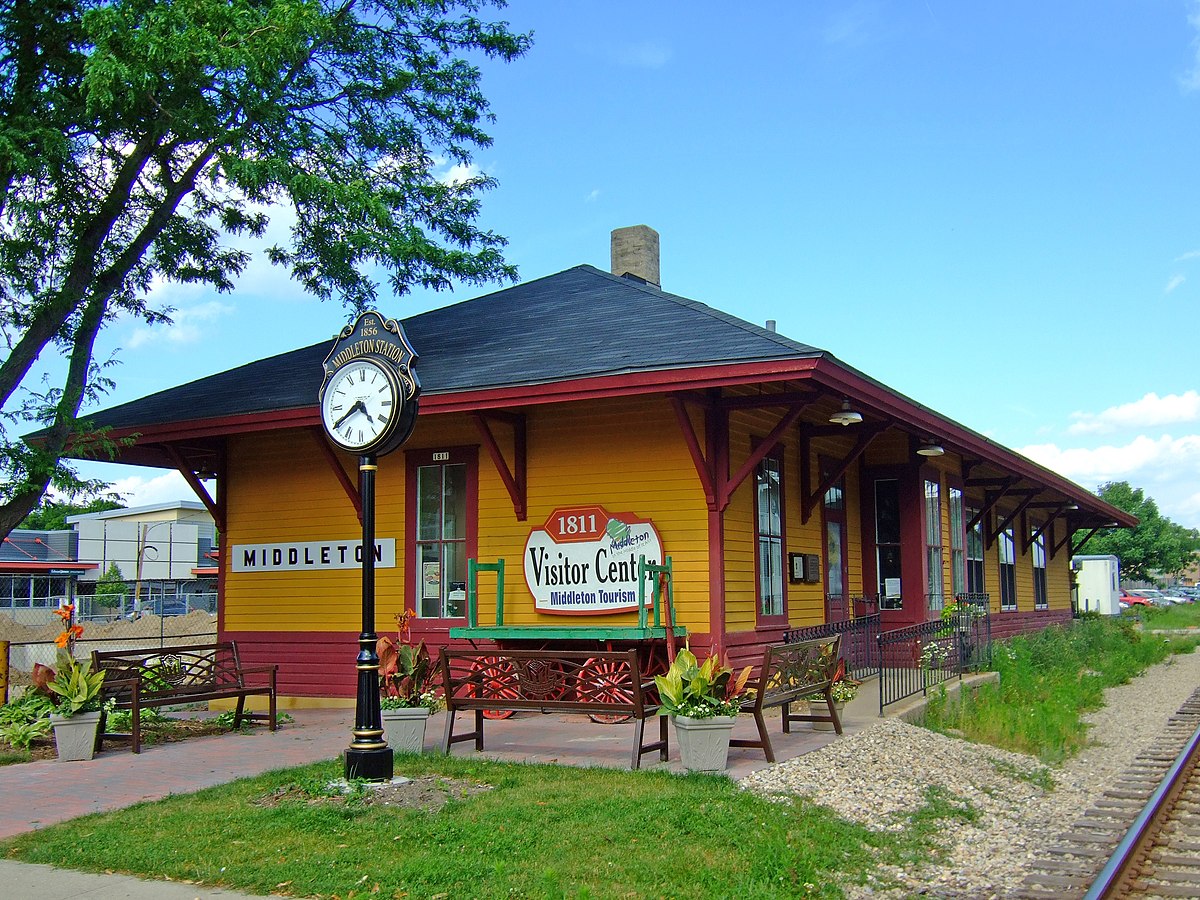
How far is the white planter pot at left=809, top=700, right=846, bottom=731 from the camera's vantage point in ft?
35.0

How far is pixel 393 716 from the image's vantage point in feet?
31.2

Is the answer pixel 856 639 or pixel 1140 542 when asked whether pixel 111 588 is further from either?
pixel 1140 542

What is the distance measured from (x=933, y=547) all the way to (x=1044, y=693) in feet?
11.6

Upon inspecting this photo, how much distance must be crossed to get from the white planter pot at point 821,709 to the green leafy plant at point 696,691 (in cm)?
227

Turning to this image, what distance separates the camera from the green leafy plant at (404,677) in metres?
9.69

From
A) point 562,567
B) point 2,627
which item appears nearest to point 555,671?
point 562,567

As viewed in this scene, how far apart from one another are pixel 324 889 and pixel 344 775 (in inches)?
96.3

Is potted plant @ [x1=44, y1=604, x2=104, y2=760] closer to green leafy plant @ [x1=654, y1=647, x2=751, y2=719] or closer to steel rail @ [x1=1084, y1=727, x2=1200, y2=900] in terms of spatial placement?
green leafy plant @ [x1=654, y1=647, x2=751, y2=719]

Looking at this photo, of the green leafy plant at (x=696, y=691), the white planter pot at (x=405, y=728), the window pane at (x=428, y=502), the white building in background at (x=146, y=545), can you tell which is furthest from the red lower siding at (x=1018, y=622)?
the white building in background at (x=146, y=545)

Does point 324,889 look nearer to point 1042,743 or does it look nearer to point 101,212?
point 1042,743

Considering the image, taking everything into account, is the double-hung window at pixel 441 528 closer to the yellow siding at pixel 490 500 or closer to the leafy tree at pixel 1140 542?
the yellow siding at pixel 490 500

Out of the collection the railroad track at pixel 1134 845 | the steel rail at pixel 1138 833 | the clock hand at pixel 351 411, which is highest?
the clock hand at pixel 351 411

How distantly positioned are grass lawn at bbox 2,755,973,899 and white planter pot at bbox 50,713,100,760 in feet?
8.85

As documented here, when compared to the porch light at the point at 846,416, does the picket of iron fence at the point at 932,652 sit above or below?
below
